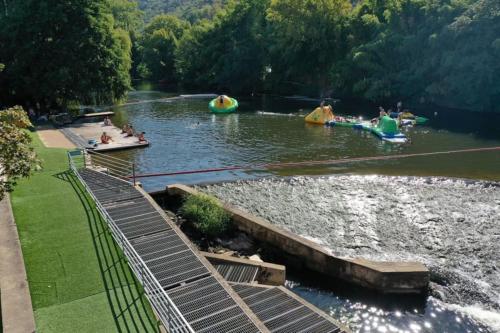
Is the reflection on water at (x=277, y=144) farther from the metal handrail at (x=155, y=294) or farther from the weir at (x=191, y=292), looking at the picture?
the metal handrail at (x=155, y=294)

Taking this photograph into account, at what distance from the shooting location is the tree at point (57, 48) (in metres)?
41.0

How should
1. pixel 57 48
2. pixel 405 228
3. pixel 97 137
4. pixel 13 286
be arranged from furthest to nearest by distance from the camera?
pixel 57 48 < pixel 97 137 < pixel 405 228 < pixel 13 286

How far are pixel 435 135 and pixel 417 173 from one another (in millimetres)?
12418

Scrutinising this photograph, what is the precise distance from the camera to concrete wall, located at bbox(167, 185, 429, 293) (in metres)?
14.0

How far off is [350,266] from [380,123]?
983 inches

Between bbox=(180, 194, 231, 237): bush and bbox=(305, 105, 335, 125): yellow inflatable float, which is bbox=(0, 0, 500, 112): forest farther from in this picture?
bbox=(180, 194, 231, 237): bush

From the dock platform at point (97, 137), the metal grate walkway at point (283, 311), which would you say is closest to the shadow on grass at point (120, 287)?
the metal grate walkway at point (283, 311)

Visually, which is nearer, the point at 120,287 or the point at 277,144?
the point at 120,287

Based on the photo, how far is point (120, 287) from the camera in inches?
439

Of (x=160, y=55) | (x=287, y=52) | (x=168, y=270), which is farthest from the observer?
(x=160, y=55)

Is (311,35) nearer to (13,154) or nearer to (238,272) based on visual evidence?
(238,272)

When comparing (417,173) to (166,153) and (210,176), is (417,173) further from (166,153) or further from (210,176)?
(166,153)

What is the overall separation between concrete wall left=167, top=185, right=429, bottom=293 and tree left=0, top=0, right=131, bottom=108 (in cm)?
3098

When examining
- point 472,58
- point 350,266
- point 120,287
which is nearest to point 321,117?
point 472,58
